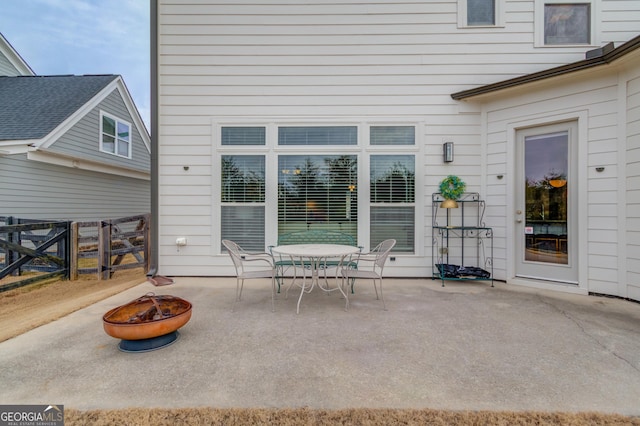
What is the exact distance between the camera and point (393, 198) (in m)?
4.65

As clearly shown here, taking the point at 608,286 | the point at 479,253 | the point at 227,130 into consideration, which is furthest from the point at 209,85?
the point at 608,286

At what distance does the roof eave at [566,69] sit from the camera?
328cm

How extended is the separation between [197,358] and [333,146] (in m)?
3.50

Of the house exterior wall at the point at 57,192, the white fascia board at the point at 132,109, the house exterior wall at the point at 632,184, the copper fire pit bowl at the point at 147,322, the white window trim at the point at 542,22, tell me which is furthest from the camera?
the white fascia board at the point at 132,109

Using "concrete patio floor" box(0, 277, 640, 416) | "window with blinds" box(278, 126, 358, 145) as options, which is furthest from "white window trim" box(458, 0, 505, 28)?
"concrete patio floor" box(0, 277, 640, 416)

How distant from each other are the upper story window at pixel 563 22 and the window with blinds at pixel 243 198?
4.99 m

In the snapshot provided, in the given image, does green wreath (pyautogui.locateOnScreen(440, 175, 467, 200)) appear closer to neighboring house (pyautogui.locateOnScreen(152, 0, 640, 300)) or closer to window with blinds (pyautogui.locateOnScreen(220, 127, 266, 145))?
neighboring house (pyautogui.locateOnScreen(152, 0, 640, 300))

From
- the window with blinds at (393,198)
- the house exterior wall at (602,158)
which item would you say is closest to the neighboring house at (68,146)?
the window with blinds at (393,198)

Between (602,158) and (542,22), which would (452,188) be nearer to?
(602,158)

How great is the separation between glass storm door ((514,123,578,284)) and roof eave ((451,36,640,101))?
2.35ft

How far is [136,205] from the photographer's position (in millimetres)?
10633

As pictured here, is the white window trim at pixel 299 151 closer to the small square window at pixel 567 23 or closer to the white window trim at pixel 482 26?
the white window trim at pixel 482 26

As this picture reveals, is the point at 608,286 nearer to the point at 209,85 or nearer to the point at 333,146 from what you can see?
the point at 333,146

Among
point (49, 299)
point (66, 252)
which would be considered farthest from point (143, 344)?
point (66, 252)
